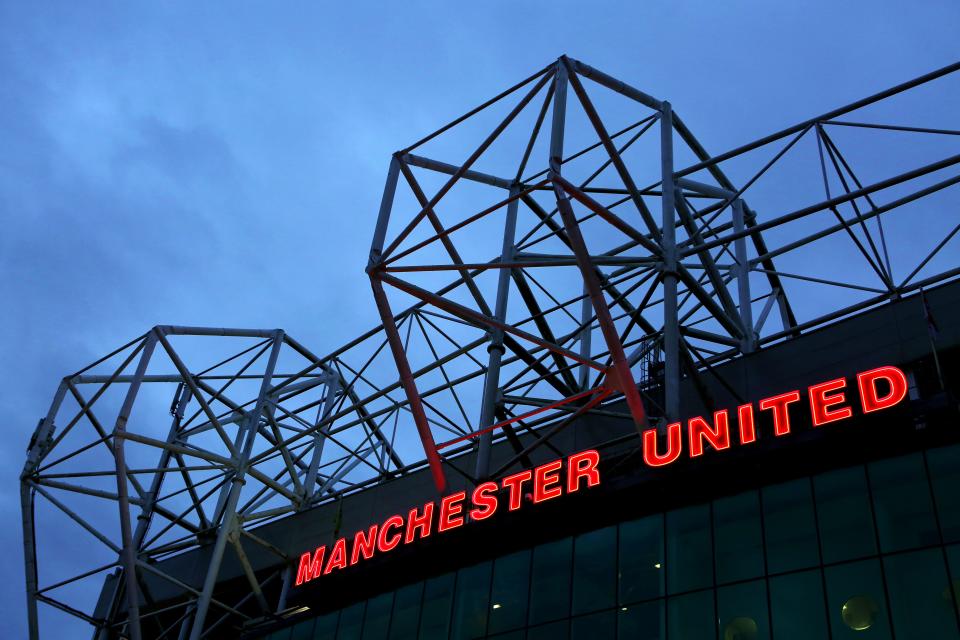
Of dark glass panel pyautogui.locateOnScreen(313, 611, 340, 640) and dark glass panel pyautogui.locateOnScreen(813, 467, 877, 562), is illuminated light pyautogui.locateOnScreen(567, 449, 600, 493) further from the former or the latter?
dark glass panel pyautogui.locateOnScreen(313, 611, 340, 640)

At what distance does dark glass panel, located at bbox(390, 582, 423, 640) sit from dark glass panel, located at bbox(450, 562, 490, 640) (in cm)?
170

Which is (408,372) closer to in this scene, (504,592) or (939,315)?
(504,592)

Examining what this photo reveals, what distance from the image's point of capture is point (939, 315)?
1444 inches

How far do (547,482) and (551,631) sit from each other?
4.86 m

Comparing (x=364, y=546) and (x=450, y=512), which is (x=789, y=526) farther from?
(x=364, y=546)

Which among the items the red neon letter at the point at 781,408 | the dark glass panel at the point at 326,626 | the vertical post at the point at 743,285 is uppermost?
the vertical post at the point at 743,285

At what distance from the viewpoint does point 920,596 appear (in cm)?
2406

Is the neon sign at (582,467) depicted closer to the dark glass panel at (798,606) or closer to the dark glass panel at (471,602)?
the dark glass panel at (471,602)

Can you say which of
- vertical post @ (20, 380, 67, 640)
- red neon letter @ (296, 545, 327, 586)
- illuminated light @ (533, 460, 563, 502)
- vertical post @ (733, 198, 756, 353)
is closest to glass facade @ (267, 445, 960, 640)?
illuminated light @ (533, 460, 563, 502)

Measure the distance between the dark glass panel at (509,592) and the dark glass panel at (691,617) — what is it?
16.8ft

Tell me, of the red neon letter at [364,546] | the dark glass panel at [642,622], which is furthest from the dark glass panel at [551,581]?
the red neon letter at [364,546]

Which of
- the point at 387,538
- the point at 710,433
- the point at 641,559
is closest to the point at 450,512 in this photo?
the point at 387,538

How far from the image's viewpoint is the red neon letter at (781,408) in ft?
98.9

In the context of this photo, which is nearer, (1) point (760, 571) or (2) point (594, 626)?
(1) point (760, 571)
